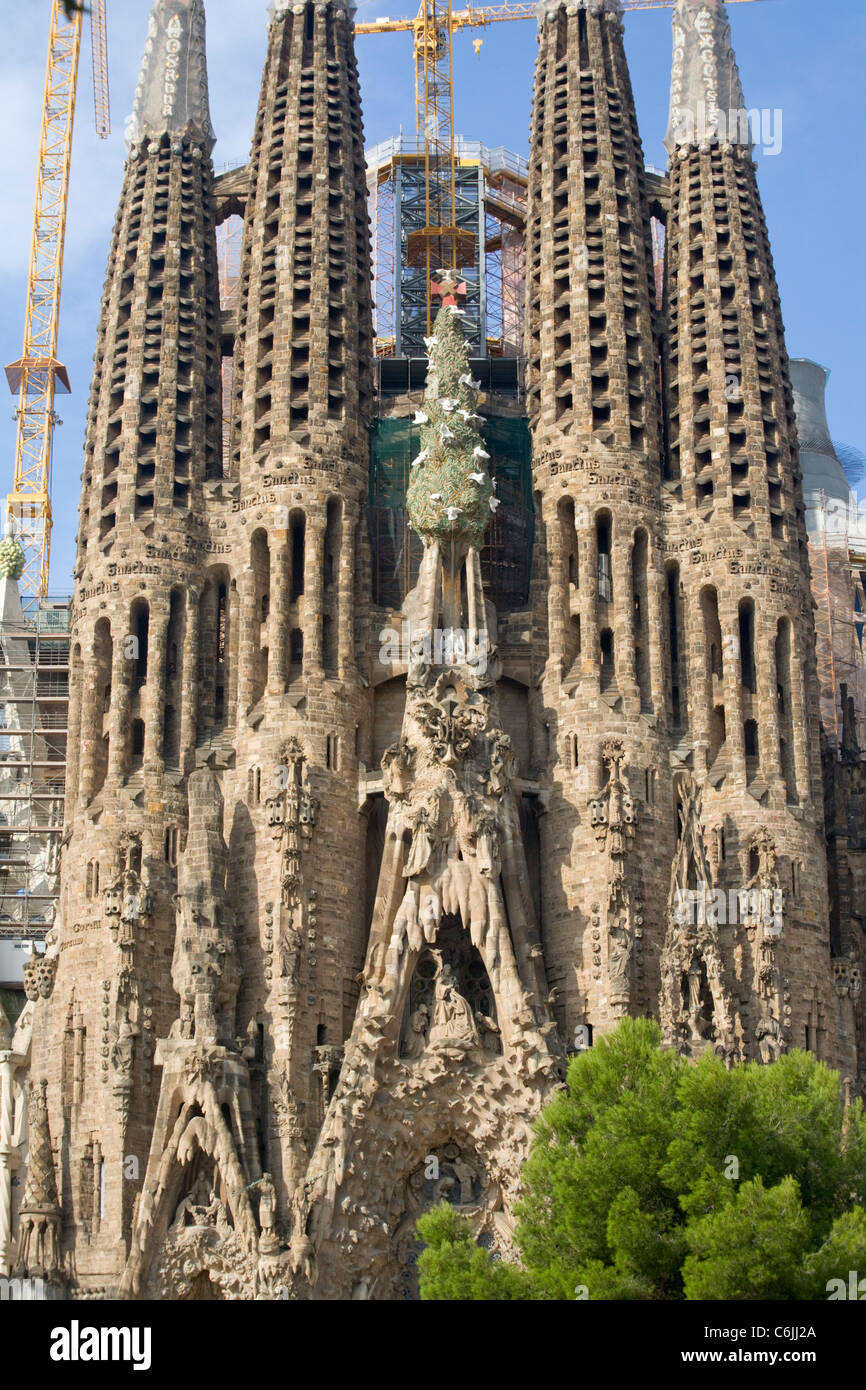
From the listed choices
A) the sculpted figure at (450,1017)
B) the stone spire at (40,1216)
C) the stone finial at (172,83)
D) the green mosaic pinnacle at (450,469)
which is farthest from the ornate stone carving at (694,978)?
the stone finial at (172,83)

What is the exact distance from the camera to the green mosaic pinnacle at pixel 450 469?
49562 mm

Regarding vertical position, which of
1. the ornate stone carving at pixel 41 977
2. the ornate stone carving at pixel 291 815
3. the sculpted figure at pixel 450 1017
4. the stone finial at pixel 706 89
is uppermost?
the stone finial at pixel 706 89

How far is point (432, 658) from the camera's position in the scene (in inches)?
1909

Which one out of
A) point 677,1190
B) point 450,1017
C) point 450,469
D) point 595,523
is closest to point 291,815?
point 450,1017

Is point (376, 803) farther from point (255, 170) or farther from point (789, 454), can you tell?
point (255, 170)

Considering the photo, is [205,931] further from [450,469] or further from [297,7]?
[297,7]

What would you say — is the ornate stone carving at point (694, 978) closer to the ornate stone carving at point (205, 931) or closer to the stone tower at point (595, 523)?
the stone tower at point (595, 523)

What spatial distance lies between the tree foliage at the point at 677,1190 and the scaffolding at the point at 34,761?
26801 mm

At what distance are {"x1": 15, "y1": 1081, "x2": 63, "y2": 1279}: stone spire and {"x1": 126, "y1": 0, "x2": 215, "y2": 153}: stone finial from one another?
23734 mm

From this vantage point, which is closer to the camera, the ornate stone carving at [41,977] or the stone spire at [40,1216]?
the stone spire at [40,1216]

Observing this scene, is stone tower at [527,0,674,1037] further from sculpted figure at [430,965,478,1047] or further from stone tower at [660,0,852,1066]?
sculpted figure at [430,965,478,1047]

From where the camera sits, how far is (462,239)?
68.8m

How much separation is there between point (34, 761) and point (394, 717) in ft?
44.4
